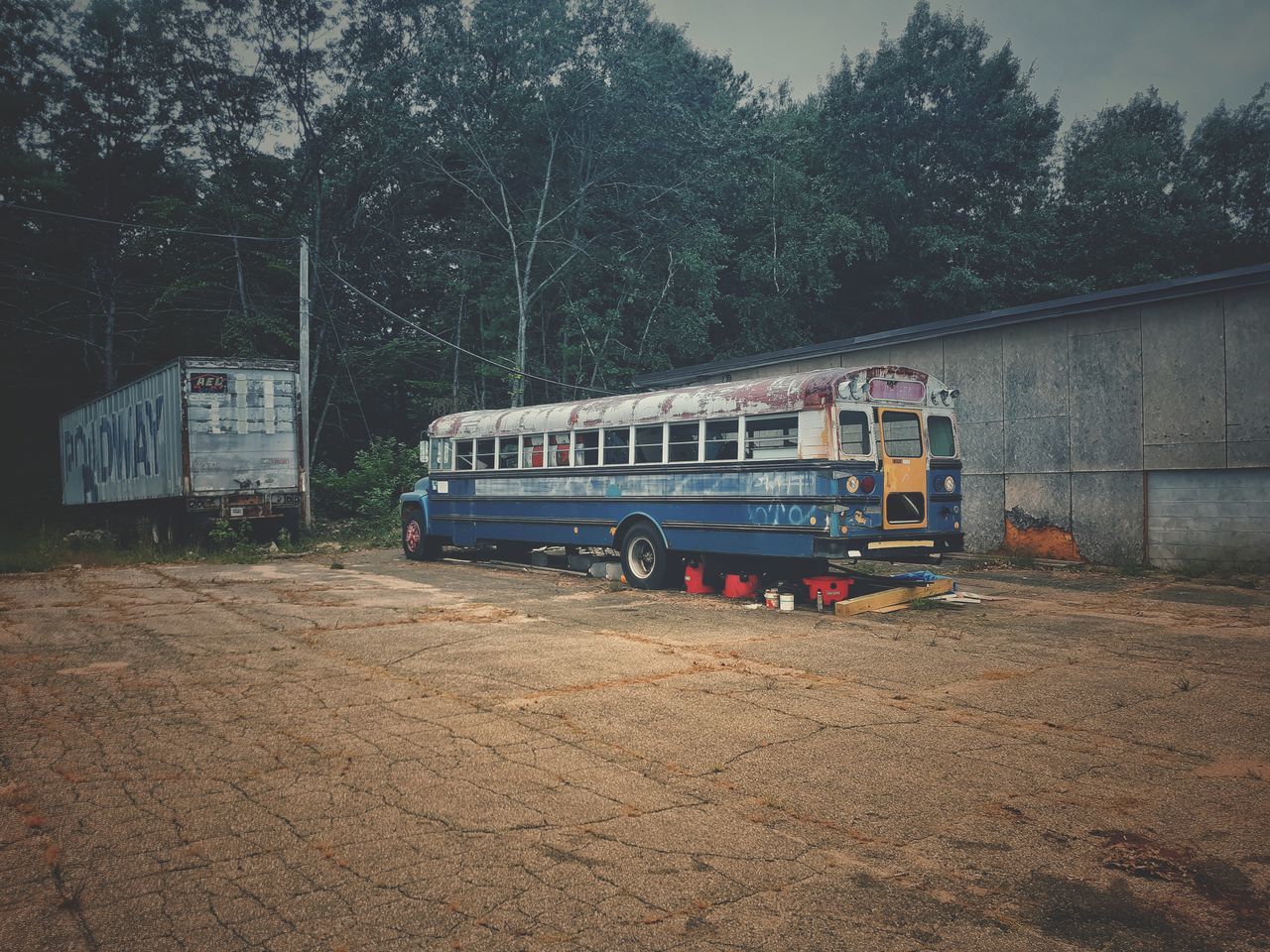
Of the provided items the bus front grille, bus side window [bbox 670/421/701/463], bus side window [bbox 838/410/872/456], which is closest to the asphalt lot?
the bus front grille

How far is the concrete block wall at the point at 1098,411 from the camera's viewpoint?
46.0 ft

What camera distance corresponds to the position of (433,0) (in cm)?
2994

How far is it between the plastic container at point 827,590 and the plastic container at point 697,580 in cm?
188

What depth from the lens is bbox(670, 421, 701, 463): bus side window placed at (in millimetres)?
12602

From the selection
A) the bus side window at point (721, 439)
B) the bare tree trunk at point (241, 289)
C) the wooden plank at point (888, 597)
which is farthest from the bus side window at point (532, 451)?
the bare tree trunk at point (241, 289)

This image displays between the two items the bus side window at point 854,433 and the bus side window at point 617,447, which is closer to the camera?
the bus side window at point 854,433

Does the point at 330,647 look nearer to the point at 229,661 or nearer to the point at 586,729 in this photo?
the point at 229,661

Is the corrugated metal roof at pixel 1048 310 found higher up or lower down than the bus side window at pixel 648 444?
higher up

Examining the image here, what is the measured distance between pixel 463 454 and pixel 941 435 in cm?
916

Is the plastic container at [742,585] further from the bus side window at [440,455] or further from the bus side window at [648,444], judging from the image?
the bus side window at [440,455]

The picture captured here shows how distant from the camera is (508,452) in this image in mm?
16297

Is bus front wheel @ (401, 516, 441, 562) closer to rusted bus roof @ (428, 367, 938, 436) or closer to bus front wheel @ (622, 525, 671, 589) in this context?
rusted bus roof @ (428, 367, 938, 436)

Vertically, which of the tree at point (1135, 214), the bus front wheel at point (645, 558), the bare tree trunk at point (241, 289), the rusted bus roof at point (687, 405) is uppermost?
the tree at point (1135, 214)

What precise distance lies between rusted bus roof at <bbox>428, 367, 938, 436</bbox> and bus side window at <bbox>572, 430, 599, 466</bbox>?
0.47ft
